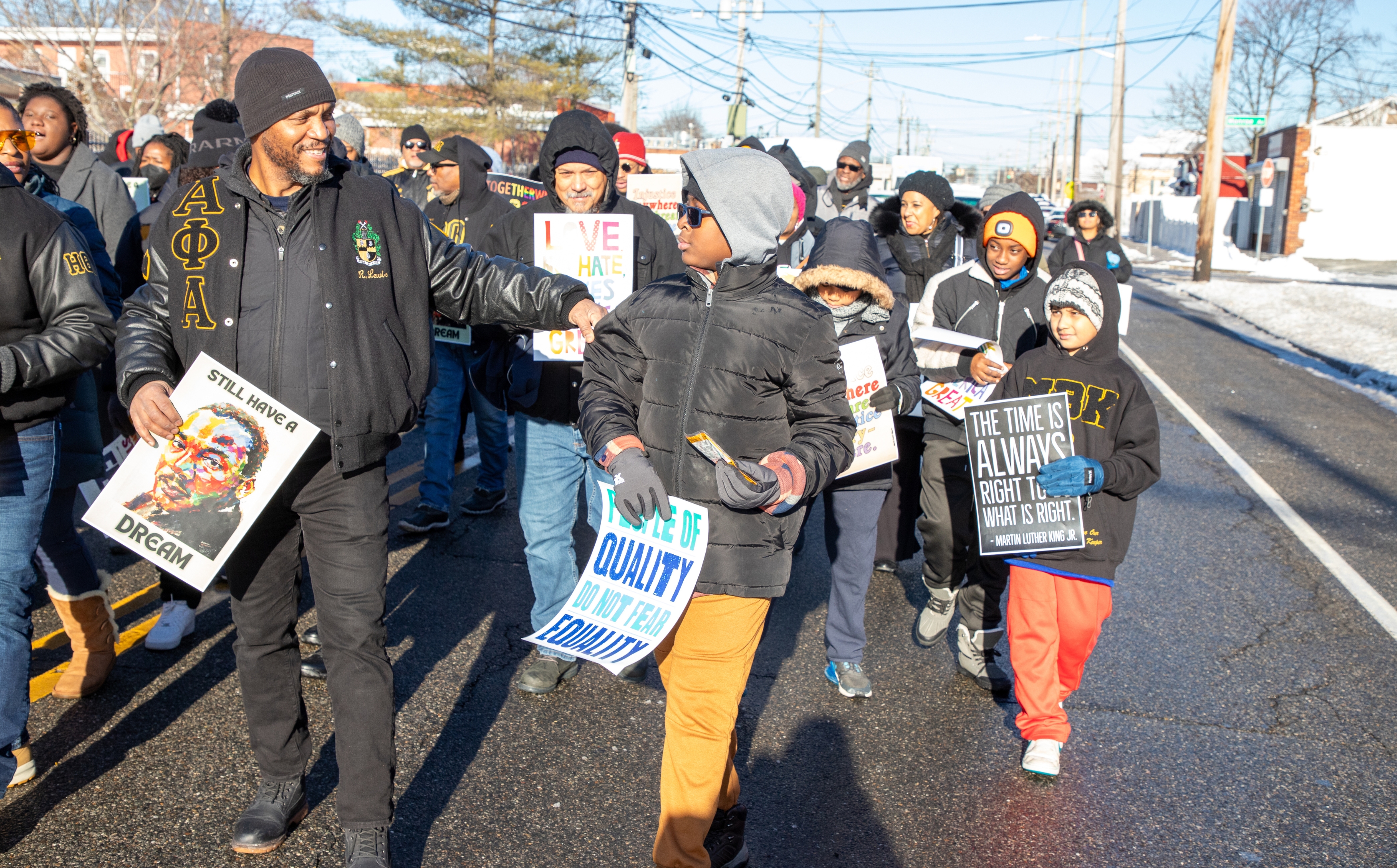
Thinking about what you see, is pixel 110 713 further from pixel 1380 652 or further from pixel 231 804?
pixel 1380 652

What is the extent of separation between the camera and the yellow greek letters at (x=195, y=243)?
9.29 ft

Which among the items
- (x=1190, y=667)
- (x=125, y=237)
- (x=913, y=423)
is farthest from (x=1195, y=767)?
(x=125, y=237)

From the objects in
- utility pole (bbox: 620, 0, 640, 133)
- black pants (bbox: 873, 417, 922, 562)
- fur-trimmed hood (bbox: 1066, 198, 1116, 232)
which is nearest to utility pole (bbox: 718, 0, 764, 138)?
utility pole (bbox: 620, 0, 640, 133)

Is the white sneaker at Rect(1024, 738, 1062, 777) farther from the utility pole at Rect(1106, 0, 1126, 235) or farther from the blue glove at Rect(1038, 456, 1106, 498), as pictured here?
the utility pole at Rect(1106, 0, 1126, 235)

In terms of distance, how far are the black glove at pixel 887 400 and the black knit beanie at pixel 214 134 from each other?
3089mm

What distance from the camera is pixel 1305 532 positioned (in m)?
6.90

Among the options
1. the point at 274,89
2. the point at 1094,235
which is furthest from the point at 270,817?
the point at 1094,235

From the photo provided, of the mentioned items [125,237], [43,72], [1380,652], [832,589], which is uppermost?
[43,72]

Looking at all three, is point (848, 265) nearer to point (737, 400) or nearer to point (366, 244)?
point (737, 400)

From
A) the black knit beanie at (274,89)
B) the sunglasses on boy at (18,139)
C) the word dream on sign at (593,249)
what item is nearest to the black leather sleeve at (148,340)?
the black knit beanie at (274,89)

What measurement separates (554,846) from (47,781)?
1703 mm

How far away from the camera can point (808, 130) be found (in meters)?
66.9

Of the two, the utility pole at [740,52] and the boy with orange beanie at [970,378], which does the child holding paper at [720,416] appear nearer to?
the boy with orange beanie at [970,378]

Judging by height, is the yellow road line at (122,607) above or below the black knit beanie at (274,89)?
below
